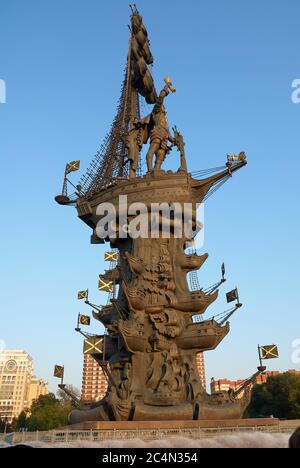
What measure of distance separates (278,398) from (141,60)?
4550 cm

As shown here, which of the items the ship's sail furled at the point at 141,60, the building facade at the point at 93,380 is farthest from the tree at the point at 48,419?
the building facade at the point at 93,380

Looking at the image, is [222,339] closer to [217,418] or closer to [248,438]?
[217,418]

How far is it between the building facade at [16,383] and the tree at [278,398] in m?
90.6

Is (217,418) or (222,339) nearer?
(217,418)

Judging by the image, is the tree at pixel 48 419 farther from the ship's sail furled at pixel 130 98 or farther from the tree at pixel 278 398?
the ship's sail furled at pixel 130 98

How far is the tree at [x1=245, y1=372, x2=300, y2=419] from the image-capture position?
47.4 metres

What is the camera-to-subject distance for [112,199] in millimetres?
29797

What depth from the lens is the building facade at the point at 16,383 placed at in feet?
418

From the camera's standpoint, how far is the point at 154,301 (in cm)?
2559

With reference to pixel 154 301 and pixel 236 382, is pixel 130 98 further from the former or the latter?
pixel 236 382

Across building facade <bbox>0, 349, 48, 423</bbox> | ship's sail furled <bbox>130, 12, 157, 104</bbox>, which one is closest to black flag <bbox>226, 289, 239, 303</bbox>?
ship's sail furled <bbox>130, 12, 157, 104</bbox>

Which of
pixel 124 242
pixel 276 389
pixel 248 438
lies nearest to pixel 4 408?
pixel 276 389

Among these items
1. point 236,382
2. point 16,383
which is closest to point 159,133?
point 236,382

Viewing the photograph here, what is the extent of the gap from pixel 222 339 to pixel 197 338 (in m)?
1.88
